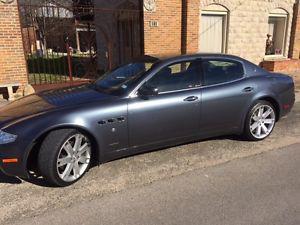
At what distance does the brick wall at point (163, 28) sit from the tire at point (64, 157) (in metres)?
6.86

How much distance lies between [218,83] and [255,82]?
0.67 m

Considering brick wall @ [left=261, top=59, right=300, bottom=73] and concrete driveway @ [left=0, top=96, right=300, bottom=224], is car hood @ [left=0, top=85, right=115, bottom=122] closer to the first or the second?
concrete driveway @ [left=0, top=96, right=300, bottom=224]

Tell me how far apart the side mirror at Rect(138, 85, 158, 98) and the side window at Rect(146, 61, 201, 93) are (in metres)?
0.07

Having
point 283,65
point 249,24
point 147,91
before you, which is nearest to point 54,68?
point 249,24

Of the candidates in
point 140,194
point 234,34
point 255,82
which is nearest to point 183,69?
point 255,82

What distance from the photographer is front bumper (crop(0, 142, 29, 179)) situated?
3244 millimetres

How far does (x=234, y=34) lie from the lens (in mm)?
12156

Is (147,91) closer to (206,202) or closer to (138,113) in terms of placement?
(138,113)

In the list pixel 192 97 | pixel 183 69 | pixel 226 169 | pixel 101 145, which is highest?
pixel 183 69

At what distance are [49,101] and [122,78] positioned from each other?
3.46 feet

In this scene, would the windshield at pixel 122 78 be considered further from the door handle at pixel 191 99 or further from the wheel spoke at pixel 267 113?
the wheel spoke at pixel 267 113

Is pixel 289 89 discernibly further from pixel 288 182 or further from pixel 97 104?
pixel 97 104

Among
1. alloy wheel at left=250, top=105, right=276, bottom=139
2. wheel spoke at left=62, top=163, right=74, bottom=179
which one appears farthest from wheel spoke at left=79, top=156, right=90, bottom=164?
alloy wheel at left=250, top=105, right=276, bottom=139

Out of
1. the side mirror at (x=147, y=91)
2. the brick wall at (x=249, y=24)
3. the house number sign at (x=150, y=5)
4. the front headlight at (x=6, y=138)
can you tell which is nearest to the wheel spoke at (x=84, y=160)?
the front headlight at (x=6, y=138)
